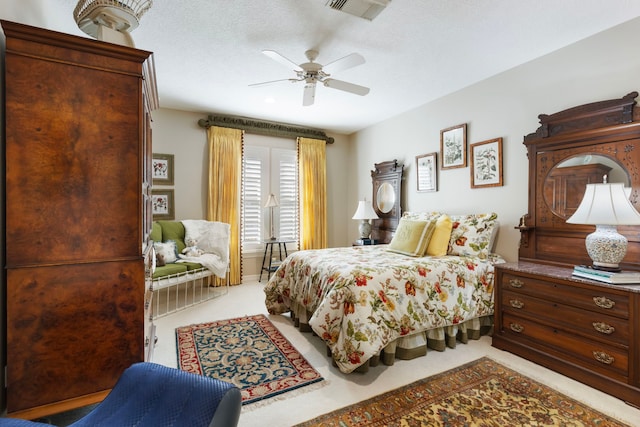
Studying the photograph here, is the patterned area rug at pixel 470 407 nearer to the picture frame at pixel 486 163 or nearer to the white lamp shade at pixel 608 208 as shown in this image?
the white lamp shade at pixel 608 208

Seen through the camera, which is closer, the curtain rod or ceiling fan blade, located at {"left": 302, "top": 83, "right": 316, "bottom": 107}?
ceiling fan blade, located at {"left": 302, "top": 83, "right": 316, "bottom": 107}

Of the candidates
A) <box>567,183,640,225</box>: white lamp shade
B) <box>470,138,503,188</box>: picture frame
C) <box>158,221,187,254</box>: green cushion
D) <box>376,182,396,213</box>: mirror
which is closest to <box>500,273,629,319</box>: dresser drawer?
<box>567,183,640,225</box>: white lamp shade

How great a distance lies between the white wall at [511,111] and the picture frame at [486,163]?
6 cm

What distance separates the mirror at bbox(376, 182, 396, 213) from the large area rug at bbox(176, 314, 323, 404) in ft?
8.62

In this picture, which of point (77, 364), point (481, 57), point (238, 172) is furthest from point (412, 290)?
point (238, 172)

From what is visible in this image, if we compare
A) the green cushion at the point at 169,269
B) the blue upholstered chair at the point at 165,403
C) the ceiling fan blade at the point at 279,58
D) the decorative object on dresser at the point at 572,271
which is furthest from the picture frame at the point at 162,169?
the decorative object on dresser at the point at 572,271

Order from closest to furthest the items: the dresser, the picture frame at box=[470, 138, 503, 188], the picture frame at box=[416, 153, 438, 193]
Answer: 1. the dresser
2. the picture frame at box=[470, 138, 503, 188]
3. the picture frame at box=[416, 153, 438, 193]

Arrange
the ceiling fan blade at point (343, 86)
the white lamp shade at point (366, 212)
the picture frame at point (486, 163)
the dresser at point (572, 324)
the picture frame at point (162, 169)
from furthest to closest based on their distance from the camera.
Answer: the white lamp shade at point (366, 212) → the picture frame at point (162, 169) → the picture frame at point (486, 163) → the ceiling fan blade at point (343, 86) → the dresser at point (572, 324)

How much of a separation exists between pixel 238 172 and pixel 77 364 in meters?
3.63

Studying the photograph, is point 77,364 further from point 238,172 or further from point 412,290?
point 238,172

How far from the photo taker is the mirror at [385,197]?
473 cm

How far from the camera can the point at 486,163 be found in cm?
337

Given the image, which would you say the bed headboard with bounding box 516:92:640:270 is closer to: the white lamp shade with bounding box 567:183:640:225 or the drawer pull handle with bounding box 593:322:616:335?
the white lamp shade with bounding box 567:183:640:225

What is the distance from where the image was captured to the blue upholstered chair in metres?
0.94
